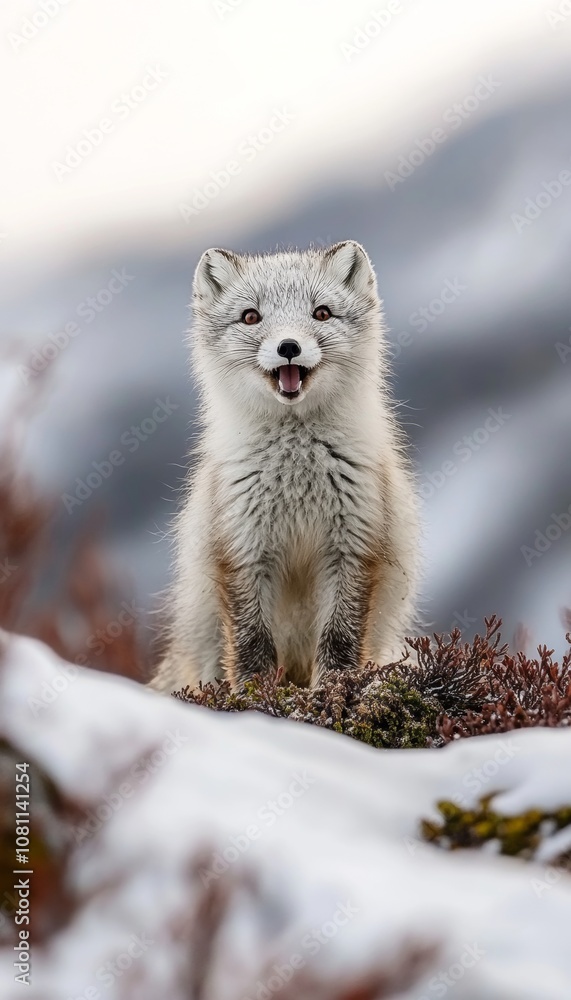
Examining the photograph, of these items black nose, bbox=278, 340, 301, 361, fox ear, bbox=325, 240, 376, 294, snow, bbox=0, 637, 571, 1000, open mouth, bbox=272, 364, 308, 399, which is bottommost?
snow, bbox=0, 637, 571, 1000

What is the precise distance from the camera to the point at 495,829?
262 centimetres

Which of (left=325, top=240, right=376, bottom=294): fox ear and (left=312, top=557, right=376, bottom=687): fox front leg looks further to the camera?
(left=325, top=240, right=376, bottom=294): fox ear

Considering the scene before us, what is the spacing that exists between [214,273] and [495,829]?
401 cm

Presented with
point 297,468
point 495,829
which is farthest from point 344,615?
point 495,829

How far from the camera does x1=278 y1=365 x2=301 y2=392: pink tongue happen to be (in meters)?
5.04

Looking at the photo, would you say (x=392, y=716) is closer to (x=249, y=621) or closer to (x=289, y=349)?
(x=249, y=621)

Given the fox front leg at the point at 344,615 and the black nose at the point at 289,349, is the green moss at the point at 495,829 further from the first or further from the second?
the black nose at the point at 289,349

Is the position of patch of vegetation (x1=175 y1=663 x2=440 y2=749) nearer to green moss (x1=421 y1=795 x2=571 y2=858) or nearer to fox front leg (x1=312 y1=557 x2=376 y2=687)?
fox front leg (x1=312 y1=557 x2=376 y2=687)

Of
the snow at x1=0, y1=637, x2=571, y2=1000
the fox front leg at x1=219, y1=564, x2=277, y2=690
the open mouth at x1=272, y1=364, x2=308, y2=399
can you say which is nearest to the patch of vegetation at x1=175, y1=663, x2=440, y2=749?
the fox front leg at x1=219, y1=564, x2=277, y2=690

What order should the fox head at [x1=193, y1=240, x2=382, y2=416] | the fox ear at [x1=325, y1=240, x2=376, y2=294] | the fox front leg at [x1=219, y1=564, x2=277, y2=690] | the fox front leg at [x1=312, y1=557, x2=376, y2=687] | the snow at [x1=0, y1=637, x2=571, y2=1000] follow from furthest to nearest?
the fox ear at [x1=325, y1=240, x2=376, y2=294] → the fox front leg at [x1=219, y1=564, x2=277, y2=690] → the fox front leg at [x1=312, y1=557, x2=376, y2=687] → the fox head at [x1=193, y1=240, x2=382, y2=416] → the snow at [x1=0, y1=637, x2=571, y2=1000]

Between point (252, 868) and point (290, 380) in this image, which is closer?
point (252, 868)

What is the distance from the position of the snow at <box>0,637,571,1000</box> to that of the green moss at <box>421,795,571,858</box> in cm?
3

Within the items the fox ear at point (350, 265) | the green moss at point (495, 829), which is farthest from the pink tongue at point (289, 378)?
the green moss at point (495, 829)

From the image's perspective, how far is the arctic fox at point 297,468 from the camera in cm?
535
